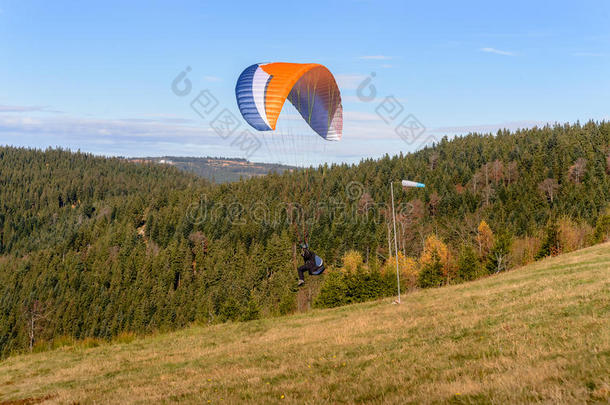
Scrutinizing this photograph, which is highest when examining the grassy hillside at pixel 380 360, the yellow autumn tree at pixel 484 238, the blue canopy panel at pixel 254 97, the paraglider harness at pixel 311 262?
the blue canopy panel at pixel 254 97

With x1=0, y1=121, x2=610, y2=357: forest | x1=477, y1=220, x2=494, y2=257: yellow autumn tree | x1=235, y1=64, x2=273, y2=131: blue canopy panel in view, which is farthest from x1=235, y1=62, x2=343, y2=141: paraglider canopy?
x1=477, y1=220, x2=494, y2=257: yellow autumn tree

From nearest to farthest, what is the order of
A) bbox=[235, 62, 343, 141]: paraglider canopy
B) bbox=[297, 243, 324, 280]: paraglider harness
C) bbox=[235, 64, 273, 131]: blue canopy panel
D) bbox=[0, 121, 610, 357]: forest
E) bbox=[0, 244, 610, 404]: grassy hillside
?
bbox=[0, 244, 610, 404]: grassy hillside < bbox=[235, 62, 343, 141]: paraglider canopy < bbox=[235, 64, 273, 131]: blue canopy panel < bbox=[297, 243, 324, 280]: paraglider harness < bbox=[0, 121, 610, 357]: forest

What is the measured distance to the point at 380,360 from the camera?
1309cm

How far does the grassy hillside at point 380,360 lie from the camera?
8.87m

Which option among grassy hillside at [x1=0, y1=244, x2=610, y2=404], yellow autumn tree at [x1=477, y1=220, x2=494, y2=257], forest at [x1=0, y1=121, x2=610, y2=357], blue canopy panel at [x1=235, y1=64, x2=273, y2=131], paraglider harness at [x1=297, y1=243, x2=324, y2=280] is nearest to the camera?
grassy hillside at [x1=0, y1=244, x2=610, y2=404]

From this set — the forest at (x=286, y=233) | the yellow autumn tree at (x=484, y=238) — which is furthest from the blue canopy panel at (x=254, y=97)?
the yellow autumn tree at (x=484, y=238)

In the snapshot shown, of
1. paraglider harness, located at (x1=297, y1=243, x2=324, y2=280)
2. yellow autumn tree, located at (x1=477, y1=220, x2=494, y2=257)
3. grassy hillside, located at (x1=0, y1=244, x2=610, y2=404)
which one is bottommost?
yellow autumn tree, located at (x1=477, y1=220, x2=494, y2=257)

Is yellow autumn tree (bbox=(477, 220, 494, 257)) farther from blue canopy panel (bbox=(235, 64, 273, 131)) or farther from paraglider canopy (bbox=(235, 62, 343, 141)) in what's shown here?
blue canopy panel (bbox=(235, 64, 273, 131))

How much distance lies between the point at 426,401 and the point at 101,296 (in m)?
135

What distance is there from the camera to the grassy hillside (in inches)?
349

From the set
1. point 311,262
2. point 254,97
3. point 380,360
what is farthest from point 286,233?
point 380,360

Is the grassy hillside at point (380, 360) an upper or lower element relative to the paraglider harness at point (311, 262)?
Answer: lower

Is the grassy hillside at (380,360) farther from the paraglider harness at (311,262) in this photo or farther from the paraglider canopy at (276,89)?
the paraglider canopy at (276,89)

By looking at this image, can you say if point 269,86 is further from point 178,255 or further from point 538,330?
point 178,255
